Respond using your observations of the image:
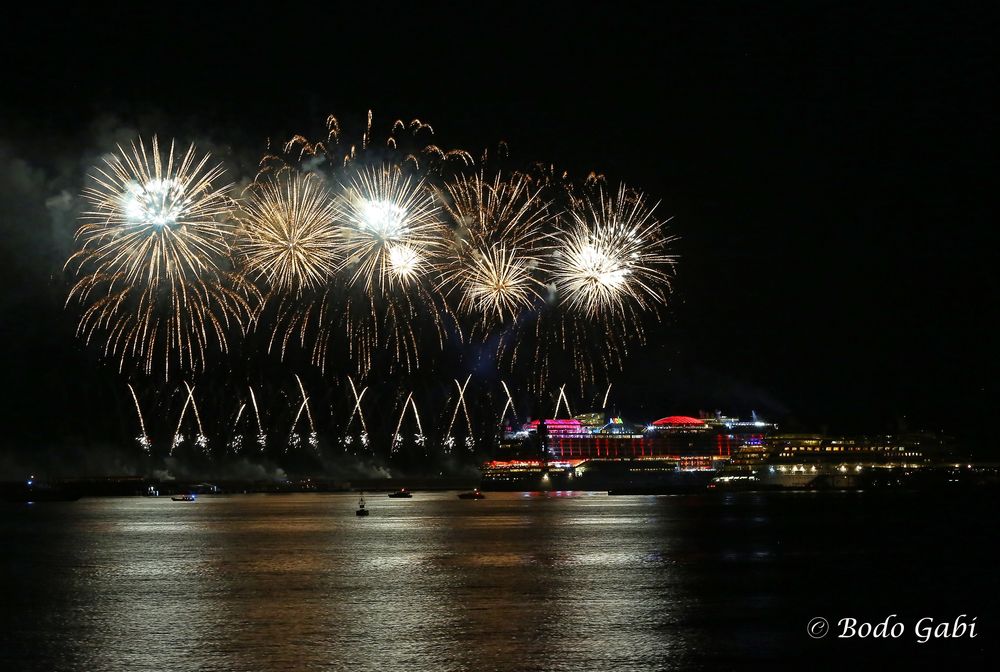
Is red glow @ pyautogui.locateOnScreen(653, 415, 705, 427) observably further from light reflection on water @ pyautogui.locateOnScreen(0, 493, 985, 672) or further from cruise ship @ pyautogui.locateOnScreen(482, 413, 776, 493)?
light reflection on water @ pyautogui.locateOnScreen(0, 493, 985, 672)

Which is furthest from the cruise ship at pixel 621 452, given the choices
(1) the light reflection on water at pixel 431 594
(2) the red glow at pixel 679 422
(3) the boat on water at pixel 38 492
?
(1) the light reflection on water at pixel 431 594

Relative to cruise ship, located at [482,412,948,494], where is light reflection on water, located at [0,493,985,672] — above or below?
below

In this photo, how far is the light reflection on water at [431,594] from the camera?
19.1 metres

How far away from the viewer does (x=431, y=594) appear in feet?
88.9

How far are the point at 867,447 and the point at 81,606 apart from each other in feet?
305

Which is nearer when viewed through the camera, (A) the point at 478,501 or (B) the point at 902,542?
(B) the point at 902,542

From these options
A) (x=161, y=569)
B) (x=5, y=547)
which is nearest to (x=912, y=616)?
(x=161, y=569)

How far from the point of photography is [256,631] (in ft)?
70.5

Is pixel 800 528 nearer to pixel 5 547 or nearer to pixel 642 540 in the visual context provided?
pixel 642 540

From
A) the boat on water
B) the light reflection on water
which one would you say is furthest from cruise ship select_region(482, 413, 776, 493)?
the light reflection on water

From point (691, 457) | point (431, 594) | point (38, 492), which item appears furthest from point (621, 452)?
point (431, 594)

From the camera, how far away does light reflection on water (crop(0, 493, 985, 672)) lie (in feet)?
62.7

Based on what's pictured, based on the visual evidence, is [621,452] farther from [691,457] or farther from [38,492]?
[38,492]

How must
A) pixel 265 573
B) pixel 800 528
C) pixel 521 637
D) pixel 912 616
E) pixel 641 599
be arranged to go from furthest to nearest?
pixel 800 528 → pixel 265 573 → pixel 641 599 → pixel 912 616 → pixel 521 637
